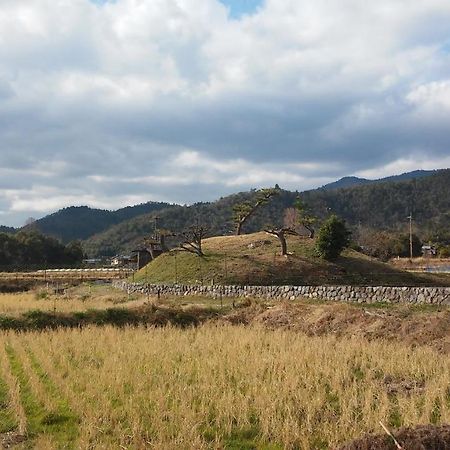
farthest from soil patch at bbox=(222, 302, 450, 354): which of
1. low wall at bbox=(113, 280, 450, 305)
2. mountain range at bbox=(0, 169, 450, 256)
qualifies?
mountain range at bbox=(0, 169, 450, 256)

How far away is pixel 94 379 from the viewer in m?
11.8

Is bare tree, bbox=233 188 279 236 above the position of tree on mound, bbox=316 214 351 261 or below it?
above

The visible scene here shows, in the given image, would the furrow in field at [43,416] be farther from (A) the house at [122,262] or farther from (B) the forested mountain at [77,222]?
(B) the forested mountain at [77,222]

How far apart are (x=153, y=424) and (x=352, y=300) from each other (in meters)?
21.0

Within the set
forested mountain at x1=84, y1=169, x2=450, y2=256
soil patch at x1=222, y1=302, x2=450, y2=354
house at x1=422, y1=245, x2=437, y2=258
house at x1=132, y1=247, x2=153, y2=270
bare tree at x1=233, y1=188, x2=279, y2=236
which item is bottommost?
soil patch at x1=222, y1=302, x2=450, y2=354

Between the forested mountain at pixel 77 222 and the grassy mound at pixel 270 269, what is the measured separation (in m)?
125

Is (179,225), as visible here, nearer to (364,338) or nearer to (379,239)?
(379,239)

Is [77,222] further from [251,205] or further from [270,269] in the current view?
[270,269]

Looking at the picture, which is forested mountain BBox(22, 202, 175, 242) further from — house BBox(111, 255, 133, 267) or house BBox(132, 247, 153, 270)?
house BBox(132, 247, 153, 270)

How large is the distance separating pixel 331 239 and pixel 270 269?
5.16 m

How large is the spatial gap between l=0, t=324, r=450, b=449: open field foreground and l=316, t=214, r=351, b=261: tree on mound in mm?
23289

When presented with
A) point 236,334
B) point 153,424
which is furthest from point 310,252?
point 153,424

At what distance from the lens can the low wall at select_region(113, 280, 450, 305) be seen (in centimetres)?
2541

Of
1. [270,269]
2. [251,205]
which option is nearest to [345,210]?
[251,205]
